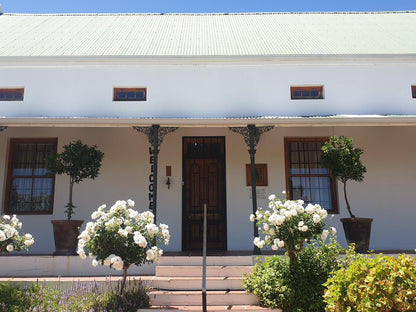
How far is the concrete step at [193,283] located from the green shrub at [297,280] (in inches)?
8.9

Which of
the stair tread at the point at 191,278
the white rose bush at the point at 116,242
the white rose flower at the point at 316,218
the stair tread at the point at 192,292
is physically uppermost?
the white rose flower at the point at 316,218

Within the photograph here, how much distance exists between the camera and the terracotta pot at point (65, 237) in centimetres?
740

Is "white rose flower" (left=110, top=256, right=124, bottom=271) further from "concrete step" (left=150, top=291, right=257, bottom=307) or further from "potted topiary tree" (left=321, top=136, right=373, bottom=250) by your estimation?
"potted topiary tree" (left=321, top=136, right=373, bottom=250)

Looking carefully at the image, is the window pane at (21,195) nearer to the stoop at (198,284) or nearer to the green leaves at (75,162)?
the green leaves at (75,162)

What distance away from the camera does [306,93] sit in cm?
953

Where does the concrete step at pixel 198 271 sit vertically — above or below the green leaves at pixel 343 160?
below

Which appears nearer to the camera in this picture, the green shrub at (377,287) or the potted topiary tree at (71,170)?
the green shrub at (377,287)

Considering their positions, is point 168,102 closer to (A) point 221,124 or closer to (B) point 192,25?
(A) point 221,124

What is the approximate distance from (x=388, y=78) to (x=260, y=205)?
4169 mm

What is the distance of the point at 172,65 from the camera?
9.55 meters

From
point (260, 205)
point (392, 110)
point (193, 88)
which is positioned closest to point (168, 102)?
point (193, 88)

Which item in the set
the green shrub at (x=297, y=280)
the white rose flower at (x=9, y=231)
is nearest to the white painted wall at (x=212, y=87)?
the white rose flower at (x=9, y=231)

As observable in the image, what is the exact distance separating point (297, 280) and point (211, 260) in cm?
179

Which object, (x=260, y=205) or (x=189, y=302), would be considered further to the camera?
(x=260, y=205)
